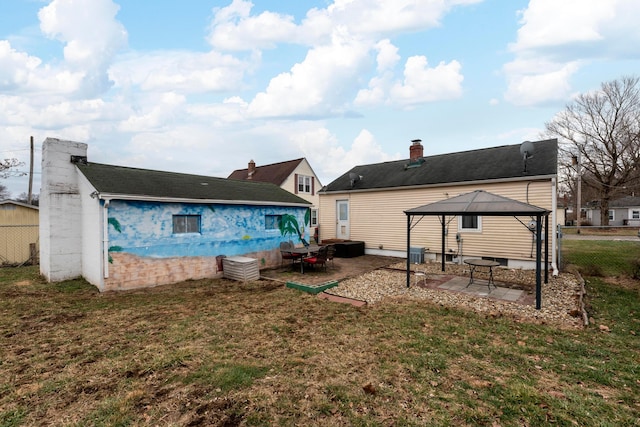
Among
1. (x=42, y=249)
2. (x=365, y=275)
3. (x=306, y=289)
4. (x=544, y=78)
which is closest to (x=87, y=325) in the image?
(x=306, y=289)

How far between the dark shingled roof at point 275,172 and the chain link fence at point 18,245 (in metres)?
15.3

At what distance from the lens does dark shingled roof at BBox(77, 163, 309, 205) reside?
8445 mm

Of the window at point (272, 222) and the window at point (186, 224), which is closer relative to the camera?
the window at point (186, 224)

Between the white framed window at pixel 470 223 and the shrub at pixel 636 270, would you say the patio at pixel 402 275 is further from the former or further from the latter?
the shrub at pixel 636 270

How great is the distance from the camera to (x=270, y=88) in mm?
16734

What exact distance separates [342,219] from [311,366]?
40.8 ft

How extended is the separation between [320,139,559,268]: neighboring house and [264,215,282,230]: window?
4.93 metres

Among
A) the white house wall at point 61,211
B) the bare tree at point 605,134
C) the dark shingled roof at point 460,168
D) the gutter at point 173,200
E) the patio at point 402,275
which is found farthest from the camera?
the bare tree at point 605,134

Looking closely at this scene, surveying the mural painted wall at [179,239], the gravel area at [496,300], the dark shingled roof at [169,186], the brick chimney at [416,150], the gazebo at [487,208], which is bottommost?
the gravel area at [496,300]

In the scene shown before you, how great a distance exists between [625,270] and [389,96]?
492 inches

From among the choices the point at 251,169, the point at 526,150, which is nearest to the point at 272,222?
the point at 526,150

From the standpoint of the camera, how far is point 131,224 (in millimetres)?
8234

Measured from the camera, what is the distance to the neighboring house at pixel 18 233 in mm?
12617

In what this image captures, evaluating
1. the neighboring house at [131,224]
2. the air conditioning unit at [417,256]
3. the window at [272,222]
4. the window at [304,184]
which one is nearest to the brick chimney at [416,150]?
the air conditioning unit at [417,256]
